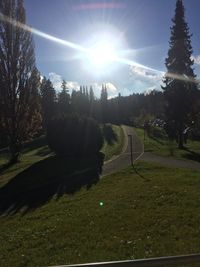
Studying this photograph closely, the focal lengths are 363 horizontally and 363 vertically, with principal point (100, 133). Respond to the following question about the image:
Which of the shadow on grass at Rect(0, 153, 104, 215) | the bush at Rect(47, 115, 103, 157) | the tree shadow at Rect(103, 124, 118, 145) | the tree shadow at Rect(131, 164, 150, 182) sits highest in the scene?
the bush at Rect(47, 115, 103, 157)

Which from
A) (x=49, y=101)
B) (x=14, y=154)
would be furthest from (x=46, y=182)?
(x=49, y=101)

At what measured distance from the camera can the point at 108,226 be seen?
9.79 metres

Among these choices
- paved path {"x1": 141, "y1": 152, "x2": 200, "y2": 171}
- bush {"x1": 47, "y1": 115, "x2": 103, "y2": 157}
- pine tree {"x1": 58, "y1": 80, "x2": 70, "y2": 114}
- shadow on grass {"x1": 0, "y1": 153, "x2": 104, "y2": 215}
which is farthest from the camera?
pine tree {"x1": 58, "y1": 80, "x2": 70, "y2": 114}

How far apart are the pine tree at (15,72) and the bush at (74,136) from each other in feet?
10.0

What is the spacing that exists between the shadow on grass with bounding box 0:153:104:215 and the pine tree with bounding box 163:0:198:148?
11315 mm

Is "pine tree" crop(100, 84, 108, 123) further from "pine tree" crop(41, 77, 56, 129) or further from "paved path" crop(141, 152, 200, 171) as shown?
"paved path" crop(141, 152, 200, 171)

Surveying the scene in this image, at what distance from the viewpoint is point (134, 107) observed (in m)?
146

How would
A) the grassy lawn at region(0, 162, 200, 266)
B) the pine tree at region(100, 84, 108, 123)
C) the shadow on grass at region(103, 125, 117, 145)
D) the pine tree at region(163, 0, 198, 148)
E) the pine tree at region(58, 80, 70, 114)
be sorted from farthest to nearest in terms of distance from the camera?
the pine tree at region(100, 84, 108, 123) < the pine tree at region(58, 80, 70, 114) < the shadow on grass at region(103, 125, 117, 145) < the pine tree at region(163, 0, 198, 148) < the grassy lawn at region(0, 162, 200, 266)

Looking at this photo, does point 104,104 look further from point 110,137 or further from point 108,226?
point 108,226

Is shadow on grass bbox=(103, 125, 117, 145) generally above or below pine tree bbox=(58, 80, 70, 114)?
below

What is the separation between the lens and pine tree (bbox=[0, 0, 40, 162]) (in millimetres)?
28516

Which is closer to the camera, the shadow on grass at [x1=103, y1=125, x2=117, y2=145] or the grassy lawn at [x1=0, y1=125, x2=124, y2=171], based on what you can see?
the grassy lawn at [x1=0, y1=125, x2=124, y2=171]

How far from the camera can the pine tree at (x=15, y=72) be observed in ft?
93.6

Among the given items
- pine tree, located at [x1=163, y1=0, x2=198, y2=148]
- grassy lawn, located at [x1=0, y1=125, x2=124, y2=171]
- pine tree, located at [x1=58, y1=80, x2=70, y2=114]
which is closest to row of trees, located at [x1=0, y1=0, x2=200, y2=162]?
pine tree, located at [x1=163, y1=0, x2=198, y2=148]
